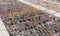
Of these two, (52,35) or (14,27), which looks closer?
(52,35)

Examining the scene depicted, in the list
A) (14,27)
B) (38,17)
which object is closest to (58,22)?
(38,17)

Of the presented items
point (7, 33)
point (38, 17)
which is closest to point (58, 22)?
point (38, 17)

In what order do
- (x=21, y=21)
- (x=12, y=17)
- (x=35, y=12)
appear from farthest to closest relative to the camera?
(x=35, y=12) < (x=12, y=17) < (x=21, y=21)

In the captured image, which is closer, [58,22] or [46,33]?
[46,33]

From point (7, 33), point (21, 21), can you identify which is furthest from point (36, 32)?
point (21, 21)

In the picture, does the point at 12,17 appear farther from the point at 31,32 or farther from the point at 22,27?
the point at 31,32

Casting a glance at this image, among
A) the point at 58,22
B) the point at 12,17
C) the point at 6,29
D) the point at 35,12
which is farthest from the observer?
the point at 35,12

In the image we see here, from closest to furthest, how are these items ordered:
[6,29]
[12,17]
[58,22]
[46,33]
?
[46,33] → [6,29] → [58,22] → [12,17]

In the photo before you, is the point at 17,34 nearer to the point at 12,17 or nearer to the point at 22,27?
the point at 22,27
